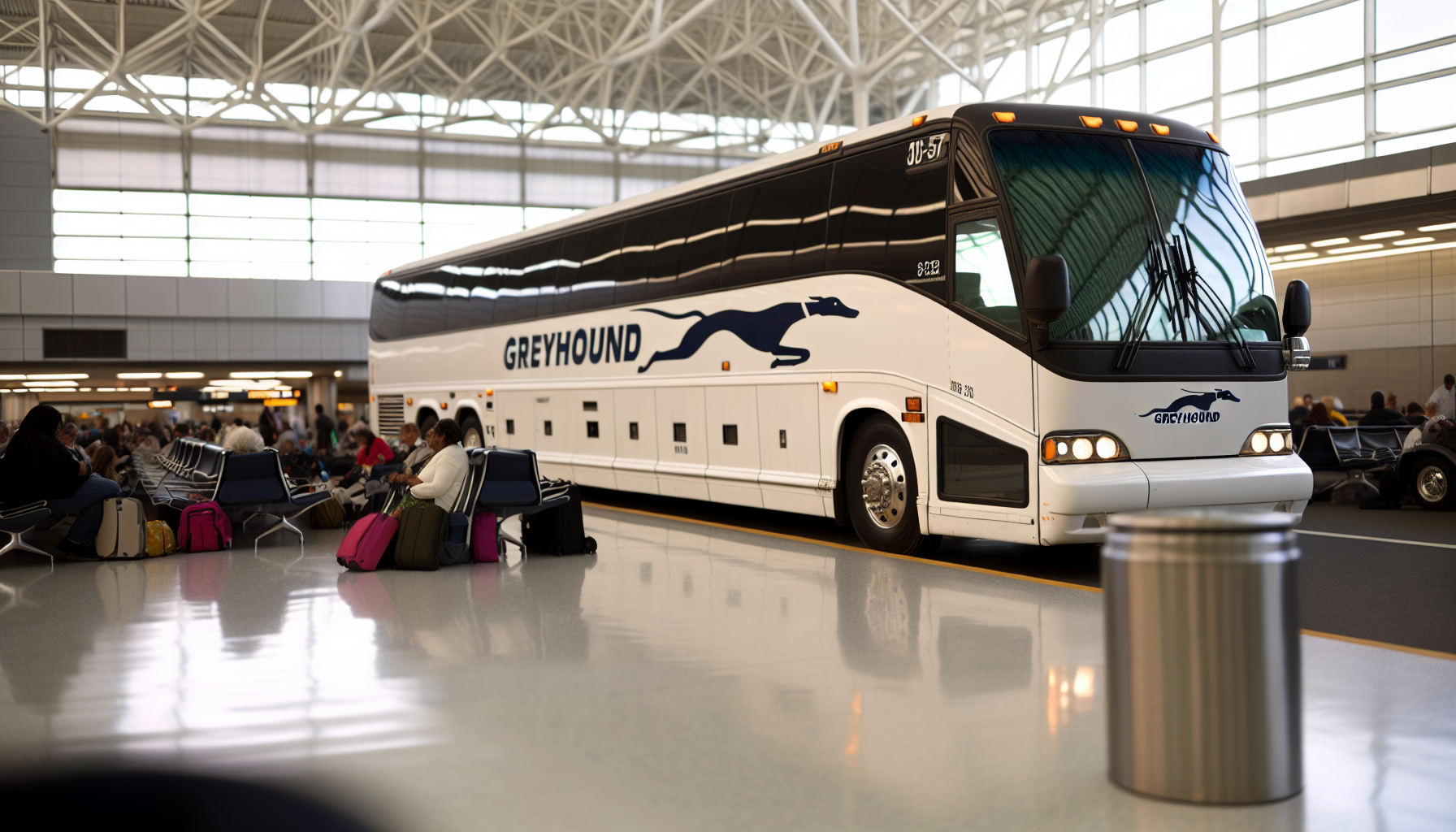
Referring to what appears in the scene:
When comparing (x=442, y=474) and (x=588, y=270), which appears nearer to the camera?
(x=442, y=474)

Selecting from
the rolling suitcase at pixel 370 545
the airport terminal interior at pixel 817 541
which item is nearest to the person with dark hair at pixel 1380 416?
the airport terminal interior at pixel 817 541

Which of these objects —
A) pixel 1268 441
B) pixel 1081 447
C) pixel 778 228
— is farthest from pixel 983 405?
pixel 778 228

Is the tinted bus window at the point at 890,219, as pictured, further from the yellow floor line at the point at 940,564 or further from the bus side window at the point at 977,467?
the yellow floor line at the point at 940,564

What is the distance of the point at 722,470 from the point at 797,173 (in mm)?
3281

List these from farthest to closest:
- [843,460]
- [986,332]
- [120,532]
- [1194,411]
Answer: [843,460], [120,532], [986,332], [1194,411]

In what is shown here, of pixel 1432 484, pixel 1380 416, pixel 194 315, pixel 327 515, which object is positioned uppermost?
pixel 194 315

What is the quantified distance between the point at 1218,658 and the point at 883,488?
6.63m

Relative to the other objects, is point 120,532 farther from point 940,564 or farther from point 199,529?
point 940,564

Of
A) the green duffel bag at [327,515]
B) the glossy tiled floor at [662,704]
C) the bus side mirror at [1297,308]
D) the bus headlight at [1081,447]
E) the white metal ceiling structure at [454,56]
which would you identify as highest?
the white metal ceiling structure at [454,56]

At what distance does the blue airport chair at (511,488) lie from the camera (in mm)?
10555

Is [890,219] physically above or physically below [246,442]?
above

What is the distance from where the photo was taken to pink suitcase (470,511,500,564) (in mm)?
10500

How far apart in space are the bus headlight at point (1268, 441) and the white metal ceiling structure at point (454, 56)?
26785 mm

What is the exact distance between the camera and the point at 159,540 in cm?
1138
